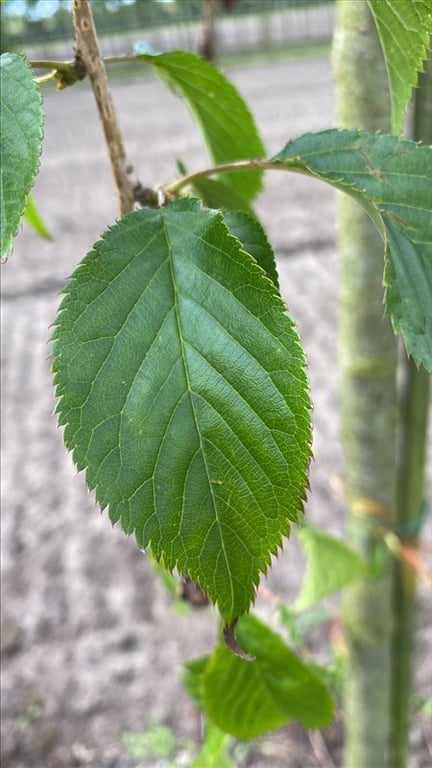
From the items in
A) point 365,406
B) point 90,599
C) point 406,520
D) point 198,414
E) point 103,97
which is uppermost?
point 103,97

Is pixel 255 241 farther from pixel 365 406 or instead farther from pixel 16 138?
pixel 365 406

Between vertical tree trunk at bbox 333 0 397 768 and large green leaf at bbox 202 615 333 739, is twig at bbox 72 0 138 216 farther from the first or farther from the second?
large green leaf at bbox 202 615 333 739

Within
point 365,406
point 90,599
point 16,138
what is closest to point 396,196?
point 16,138

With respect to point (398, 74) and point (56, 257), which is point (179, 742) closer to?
point (398, 74)

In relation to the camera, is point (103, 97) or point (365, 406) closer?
point (103, 97)

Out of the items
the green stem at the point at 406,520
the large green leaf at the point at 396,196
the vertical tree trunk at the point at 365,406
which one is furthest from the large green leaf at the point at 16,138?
the green stem at the point at 406,520

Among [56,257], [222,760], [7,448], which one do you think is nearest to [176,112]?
[56,257]
